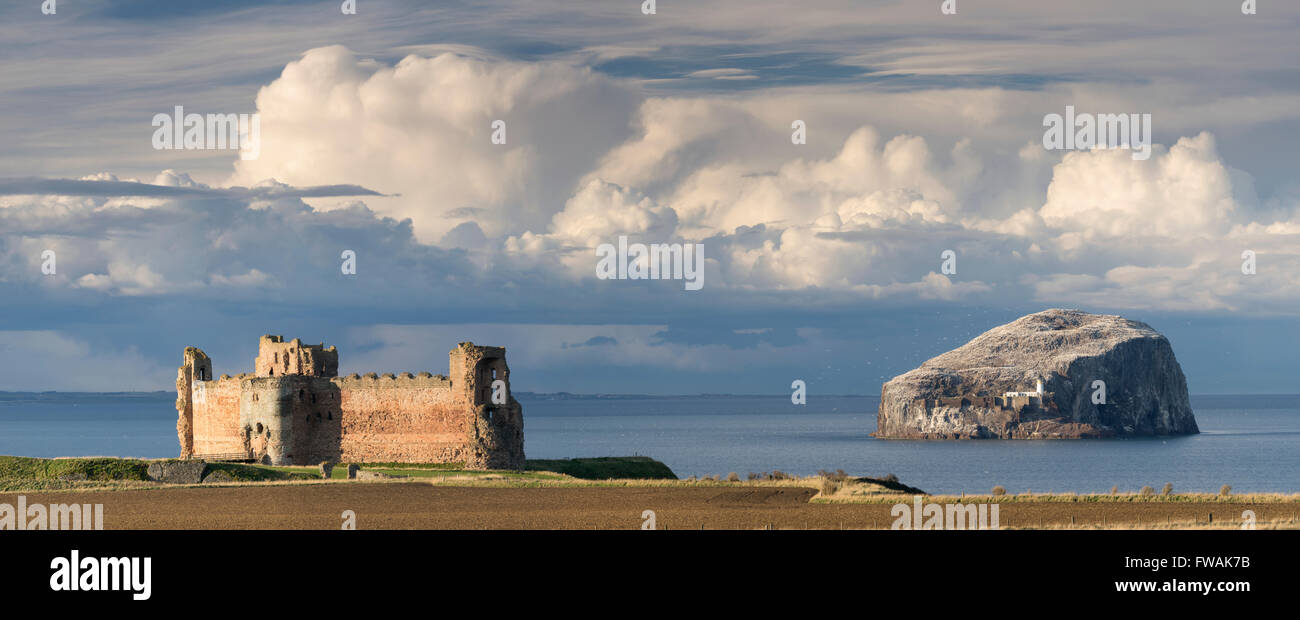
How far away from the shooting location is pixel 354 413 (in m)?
77.0

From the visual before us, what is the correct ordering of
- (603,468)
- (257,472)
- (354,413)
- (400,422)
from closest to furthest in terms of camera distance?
1. (257,472)
2. (400,422)
3. (354,413)
4. (603,468)

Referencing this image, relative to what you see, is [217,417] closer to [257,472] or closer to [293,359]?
[293,359]

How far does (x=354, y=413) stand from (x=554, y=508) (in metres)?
28.4

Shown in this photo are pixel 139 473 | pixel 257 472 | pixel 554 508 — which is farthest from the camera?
pixel 257 472

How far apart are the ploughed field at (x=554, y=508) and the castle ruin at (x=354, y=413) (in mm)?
10358

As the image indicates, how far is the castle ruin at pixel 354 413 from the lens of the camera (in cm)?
7269

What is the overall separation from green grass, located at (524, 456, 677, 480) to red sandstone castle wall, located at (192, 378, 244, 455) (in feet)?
56.7

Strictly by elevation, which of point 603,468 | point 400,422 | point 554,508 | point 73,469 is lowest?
point 603,468

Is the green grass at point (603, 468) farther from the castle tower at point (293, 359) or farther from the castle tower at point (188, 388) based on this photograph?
the castle tower at point (188, 388)

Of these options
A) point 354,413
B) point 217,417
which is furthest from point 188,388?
point 354,413

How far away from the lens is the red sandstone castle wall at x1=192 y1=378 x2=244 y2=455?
3142 inches

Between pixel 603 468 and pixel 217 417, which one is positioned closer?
pixel 217 417

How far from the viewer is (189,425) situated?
85.0 m
